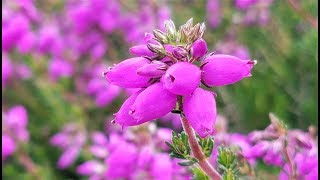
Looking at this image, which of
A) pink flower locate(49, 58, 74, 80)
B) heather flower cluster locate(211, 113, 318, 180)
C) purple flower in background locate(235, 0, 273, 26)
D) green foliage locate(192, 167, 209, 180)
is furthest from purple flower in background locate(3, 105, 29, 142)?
green foliage locate(192, 167, 209, 180)

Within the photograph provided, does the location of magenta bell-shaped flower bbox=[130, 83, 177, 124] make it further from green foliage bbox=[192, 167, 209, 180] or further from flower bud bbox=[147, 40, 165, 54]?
green foliage bbox=[192, 167, 209, 180]

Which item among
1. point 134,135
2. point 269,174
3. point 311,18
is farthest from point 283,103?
point 134,135

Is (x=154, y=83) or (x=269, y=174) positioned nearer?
(x=154, y=83)

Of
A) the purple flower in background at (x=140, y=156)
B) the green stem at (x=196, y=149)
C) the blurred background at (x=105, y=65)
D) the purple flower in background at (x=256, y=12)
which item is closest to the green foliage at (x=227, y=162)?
the green stem at (x=196, y=149)

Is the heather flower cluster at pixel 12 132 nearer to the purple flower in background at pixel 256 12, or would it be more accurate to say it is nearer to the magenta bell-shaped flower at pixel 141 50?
the purple flower in background at pixel 256 12

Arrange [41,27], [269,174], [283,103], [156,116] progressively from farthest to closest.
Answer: [41,27] → [283,103] → [269,174] → [156,116]

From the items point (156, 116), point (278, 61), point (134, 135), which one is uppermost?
point (156, 116)

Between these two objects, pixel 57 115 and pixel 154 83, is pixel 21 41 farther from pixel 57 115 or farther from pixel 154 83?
pixel 154 83
